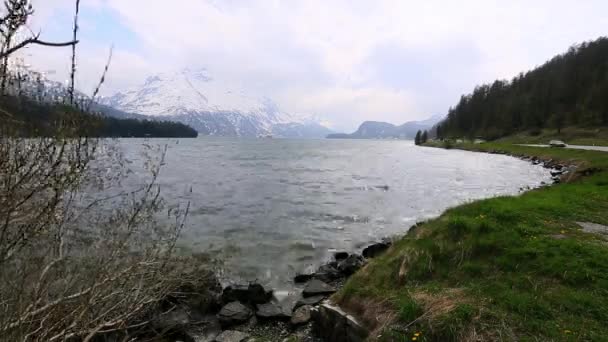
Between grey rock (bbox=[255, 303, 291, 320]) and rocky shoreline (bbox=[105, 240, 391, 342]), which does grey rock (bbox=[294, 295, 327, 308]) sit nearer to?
rocky shoreline (bbox=[105, 240, 391, 342])

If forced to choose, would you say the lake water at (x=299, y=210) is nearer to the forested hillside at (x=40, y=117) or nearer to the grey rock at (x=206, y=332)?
the grey rock at (x=206, y=332)

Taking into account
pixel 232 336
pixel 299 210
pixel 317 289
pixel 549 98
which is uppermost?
pixel 549 98

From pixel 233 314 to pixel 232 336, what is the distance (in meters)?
1.08

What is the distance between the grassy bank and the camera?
5.96m

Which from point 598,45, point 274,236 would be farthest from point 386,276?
point 598,45

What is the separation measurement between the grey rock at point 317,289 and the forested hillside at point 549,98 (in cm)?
9242

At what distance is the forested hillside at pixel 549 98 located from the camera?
268ft

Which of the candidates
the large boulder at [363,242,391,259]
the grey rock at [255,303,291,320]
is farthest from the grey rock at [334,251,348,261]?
the grey rock at [255,303,291,320]

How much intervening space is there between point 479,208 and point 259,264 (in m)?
9.53

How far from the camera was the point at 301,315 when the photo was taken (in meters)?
9.51

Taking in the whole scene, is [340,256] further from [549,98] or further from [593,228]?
[549,98]

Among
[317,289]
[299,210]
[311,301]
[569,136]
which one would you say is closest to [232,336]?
[311,301]

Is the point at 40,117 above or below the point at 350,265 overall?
above

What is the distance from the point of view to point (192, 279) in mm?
11312
